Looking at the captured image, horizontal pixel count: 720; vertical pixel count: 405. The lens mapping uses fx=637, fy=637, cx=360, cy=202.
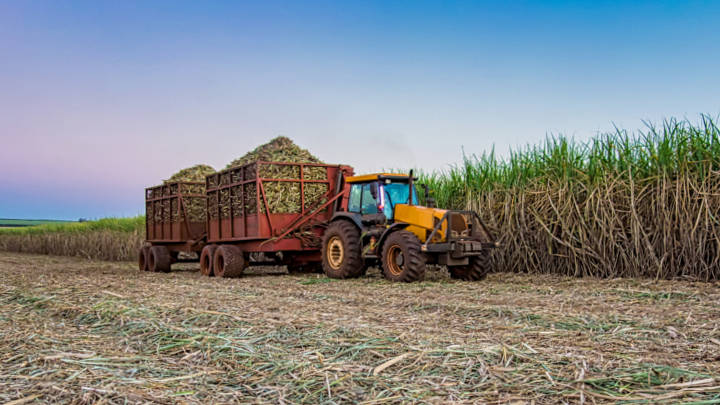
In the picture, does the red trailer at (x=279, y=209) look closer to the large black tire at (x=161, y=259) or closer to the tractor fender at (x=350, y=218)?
the tractor fender at (x=350, y=218)

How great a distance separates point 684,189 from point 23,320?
9429 mm

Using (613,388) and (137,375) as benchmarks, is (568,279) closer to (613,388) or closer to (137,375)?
(613,388)

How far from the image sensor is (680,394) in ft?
12.3

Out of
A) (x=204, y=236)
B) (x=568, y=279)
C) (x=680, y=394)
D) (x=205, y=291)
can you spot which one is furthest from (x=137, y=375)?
(x=204, y=236)

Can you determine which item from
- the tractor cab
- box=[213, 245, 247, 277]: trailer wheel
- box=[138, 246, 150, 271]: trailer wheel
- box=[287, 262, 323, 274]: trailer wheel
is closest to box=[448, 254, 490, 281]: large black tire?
the tractor cab

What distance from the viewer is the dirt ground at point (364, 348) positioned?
3.95 meters

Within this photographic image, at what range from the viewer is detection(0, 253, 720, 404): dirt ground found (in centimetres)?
395

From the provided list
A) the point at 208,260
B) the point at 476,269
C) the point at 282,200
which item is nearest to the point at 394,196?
the point at 476,269

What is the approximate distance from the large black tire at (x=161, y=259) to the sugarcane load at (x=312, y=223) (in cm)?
3

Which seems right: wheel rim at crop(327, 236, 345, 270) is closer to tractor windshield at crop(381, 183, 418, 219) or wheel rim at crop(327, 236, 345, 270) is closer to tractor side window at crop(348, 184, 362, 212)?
tractor side window at crop(348, 184, 362, 212)

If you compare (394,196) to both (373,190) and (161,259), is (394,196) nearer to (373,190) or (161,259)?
(373,190)

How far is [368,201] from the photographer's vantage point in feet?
38.5

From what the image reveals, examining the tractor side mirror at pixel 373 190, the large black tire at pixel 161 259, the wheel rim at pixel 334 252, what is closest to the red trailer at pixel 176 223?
the large black tire at pixel 161 259

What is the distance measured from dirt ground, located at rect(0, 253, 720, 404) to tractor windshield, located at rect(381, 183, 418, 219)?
3.20 m
